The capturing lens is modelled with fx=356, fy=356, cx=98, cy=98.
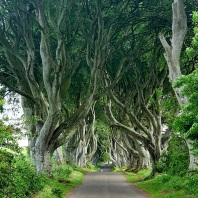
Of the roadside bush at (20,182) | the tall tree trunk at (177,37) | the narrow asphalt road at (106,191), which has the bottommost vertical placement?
the narrow asphalt road at (106,191)

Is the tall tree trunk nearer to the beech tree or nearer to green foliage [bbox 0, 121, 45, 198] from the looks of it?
the beech tree

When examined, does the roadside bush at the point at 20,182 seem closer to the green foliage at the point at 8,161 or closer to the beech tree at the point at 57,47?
the green foliage at the point at 8,161

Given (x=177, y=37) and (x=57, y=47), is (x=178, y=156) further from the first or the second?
(x=57, y=47)

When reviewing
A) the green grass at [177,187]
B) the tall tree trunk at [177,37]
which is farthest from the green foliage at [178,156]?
the tall tree trunk at [177,37]

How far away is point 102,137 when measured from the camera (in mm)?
75875

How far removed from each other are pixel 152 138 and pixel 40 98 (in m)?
9.99

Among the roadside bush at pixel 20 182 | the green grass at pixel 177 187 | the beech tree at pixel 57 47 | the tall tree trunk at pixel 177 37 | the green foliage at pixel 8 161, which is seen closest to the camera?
the green foliage at pixel 8 161

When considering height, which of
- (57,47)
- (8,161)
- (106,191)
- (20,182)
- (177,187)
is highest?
(57,47)

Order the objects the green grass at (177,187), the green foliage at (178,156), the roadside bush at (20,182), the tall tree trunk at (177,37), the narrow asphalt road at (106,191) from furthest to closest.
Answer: the green foliage at (178,156), the narrow asphalt road at (106,191), the tall tree trunk at (177,37), the green grass at (177,187), the roadside bush at (20,182)

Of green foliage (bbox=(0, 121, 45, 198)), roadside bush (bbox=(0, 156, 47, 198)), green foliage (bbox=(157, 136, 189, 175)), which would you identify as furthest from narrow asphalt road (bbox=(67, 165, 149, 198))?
green foliage (bbox=(0, 121, 45, 198))

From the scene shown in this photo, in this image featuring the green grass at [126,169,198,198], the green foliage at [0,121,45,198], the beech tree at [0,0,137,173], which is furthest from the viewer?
the beech tree at [0,0,137,173]

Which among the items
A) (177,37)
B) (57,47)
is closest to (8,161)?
(177,37)

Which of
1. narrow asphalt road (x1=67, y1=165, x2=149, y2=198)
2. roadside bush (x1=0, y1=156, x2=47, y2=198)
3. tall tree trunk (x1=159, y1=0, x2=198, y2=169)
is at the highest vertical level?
tall tree trunk (x1=159, y1=0, x2=198, y2=169)

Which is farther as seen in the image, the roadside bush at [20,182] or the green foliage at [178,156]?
the green foliage at [178,156]
